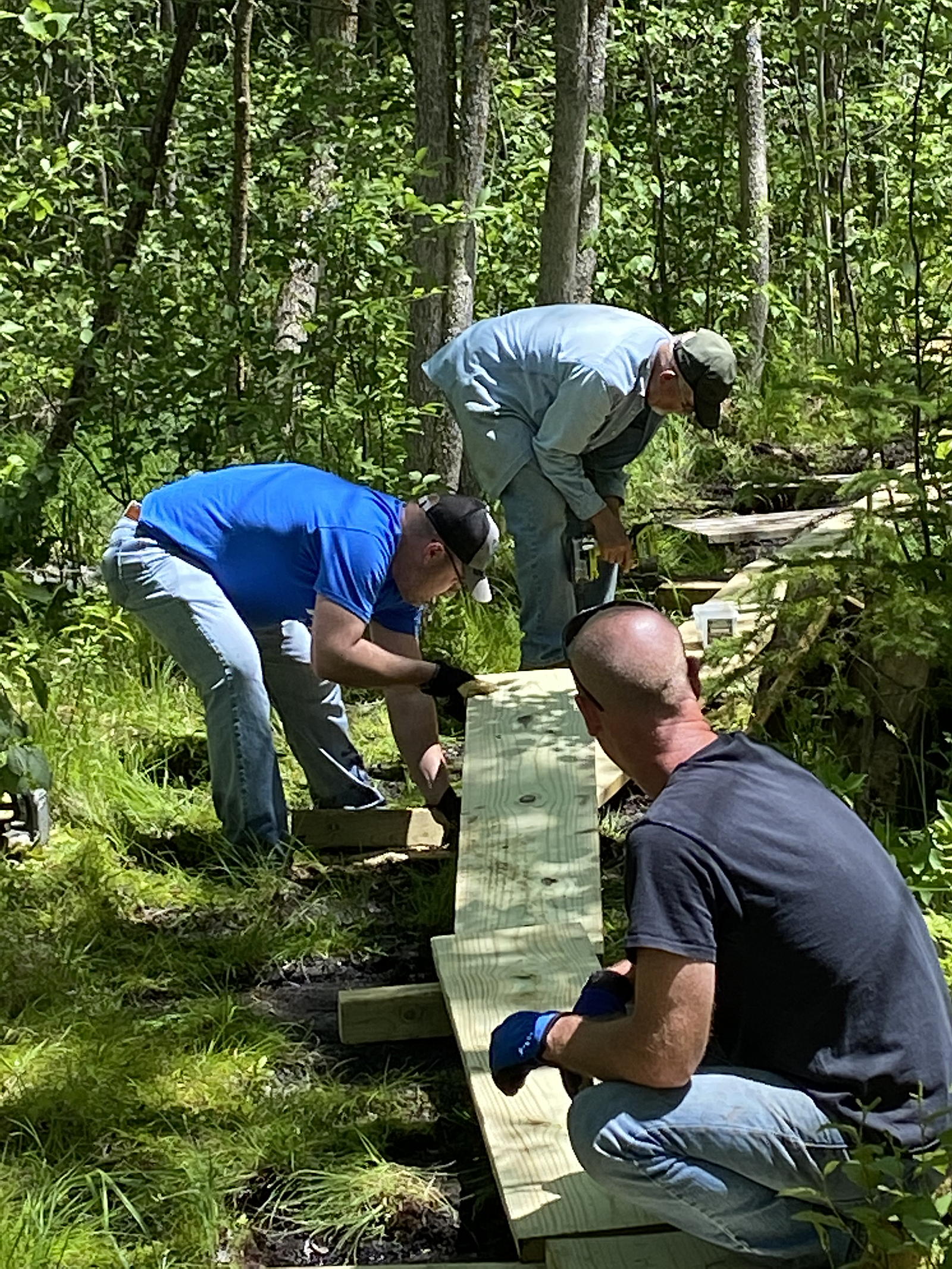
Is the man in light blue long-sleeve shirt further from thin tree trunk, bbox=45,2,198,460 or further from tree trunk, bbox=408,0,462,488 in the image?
thin tree trunk, bbox=45,2,198,460

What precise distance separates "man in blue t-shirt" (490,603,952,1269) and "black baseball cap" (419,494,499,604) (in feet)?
6.99

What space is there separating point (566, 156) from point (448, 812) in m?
4.27

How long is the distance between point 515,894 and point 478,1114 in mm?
1041

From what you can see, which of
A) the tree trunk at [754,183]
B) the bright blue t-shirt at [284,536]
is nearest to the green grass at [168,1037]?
the bright blue t-shirt at [284,536]

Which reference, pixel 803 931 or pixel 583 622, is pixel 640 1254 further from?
pixel 583 622

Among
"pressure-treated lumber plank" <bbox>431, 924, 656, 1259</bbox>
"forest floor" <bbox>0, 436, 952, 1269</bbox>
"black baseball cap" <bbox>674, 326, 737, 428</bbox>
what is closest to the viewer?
"pressure-treated lumber plank" <bbox>431, 924, 656, 1259</bbox>

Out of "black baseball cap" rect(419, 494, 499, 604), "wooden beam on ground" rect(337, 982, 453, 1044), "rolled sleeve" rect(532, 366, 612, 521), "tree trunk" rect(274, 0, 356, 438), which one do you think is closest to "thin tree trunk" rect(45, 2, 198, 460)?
"tree trunk" rect(274, 0, 356, 438)

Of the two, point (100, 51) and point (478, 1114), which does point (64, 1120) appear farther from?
point (100, 51)

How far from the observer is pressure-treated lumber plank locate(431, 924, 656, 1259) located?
2.73 metres

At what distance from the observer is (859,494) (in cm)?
498

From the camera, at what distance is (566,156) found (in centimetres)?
781

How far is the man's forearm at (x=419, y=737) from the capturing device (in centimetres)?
514

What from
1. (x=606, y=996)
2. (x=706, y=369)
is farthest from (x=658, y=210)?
(x=606, y=996)

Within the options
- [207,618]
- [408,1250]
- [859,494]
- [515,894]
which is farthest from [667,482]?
[408,1250]
